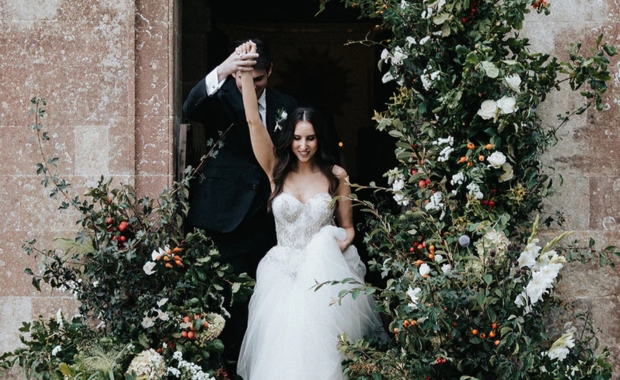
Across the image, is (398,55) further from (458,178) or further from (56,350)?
(56,350)

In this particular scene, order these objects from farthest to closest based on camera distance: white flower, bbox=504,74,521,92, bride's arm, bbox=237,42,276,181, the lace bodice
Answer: the lace bodice → bride's arm, bbox=237,42,276,181 → white flower, bbox=504,74,521,92

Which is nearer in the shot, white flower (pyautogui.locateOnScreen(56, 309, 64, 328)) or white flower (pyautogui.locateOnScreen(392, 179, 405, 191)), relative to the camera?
white flower (pyautogui.locateOnScreen(392, 179, 405, 191))

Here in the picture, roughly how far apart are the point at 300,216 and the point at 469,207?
1013 mm

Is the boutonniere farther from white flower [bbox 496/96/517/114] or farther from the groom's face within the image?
white flower [bbox 496/96/517/114]

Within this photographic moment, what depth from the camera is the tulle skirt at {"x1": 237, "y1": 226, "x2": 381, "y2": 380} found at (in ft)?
14.6

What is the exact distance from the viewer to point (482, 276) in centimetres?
399

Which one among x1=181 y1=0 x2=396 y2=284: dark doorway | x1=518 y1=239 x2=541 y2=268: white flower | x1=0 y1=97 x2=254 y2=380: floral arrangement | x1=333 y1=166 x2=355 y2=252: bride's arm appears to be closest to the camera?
x1=518 y1=239 x2=541 y2=268: white flower

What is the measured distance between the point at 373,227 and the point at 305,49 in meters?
4.40

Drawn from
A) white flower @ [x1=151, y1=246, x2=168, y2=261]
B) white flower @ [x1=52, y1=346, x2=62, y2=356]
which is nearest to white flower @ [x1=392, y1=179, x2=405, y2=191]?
white flower @ [x1=151, y1=246, x2=168, y2=261]

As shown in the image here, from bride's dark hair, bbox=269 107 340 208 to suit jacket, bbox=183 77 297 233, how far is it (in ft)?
0.57

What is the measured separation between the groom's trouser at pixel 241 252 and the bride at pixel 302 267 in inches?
9.6

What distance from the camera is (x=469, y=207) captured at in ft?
14.4

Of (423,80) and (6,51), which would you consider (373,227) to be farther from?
(6,51)

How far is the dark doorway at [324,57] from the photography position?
8219mm
